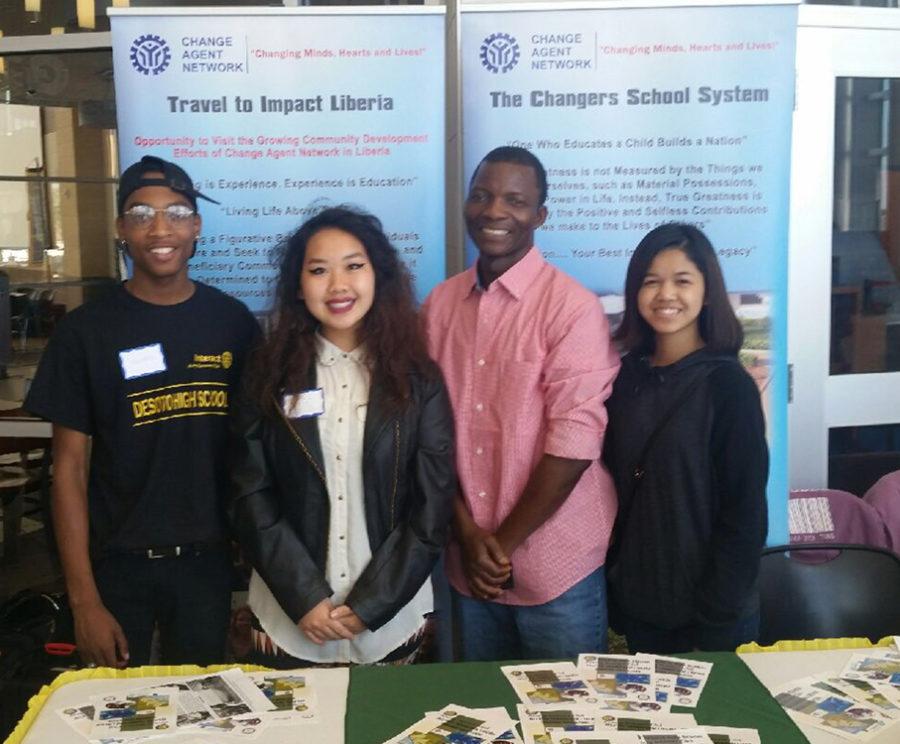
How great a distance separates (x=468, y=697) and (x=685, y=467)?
2.60ft

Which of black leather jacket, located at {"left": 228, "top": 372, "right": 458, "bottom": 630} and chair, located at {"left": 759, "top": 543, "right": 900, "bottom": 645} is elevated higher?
black leather jacket, located at {"left": 228, "top": 372, "right": 458, "bottom": 630}

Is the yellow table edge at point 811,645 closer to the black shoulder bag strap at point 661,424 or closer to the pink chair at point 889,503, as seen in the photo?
the black shoulder bag strap at point 661,424

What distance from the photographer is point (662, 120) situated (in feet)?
9.25

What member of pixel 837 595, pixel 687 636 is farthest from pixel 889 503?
pixel 687 636

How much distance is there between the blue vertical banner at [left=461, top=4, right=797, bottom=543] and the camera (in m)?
2.80

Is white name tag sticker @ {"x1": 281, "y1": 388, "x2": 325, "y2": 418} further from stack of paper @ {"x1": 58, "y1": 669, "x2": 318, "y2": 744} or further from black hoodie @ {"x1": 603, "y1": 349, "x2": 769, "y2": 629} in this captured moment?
black hoodie @ {"x1": 603, "y1": 349, "x2": 769, "y2": 629}

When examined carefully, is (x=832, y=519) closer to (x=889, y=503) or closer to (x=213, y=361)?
(x=889, y=503)

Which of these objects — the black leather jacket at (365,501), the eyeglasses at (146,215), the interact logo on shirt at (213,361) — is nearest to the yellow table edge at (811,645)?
the black leather jacket at (365,501)

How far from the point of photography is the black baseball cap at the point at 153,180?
226 cm

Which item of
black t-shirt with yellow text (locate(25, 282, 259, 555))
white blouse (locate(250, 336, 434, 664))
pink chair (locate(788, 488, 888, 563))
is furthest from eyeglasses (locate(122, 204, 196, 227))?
pink chair (locate(788, 488, 888, 563))

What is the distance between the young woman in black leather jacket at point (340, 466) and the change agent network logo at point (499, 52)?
0.92 metres

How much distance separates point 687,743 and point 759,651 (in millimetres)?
454

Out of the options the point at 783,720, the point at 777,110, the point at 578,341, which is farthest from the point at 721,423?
the point at 777,110

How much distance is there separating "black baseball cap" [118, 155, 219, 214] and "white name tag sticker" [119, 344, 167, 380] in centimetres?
38
